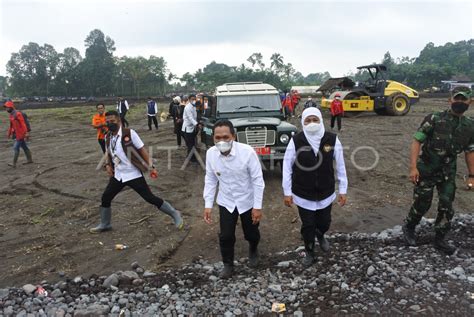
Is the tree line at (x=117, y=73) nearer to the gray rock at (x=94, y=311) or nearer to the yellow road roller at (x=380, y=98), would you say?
the yellow road roller at (x=380, y=98)

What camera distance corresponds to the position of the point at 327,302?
3408 millimetres

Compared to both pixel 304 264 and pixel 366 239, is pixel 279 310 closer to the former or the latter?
pixel 304 264

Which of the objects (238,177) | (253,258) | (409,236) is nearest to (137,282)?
(253,258)

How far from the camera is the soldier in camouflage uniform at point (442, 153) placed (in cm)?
397

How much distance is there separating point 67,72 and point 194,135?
228 feet

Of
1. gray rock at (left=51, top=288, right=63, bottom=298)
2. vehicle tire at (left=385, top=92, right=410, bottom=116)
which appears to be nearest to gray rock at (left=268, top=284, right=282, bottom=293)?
gray rock at (left=51, top=288, right=63, bottom=298)

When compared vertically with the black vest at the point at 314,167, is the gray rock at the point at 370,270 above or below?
below

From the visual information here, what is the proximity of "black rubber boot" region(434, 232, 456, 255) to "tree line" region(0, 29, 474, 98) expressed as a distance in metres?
64.9

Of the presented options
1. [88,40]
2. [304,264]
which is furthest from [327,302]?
[88,40]

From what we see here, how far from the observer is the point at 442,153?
13.1 ft

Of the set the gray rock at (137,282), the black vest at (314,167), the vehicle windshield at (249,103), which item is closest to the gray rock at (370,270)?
the black vest at (314,167)

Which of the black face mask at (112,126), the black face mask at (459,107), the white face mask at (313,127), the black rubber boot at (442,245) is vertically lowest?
the black rubber boot at (442,245)

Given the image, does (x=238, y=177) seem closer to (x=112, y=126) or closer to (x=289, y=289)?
(x=289, y=289)

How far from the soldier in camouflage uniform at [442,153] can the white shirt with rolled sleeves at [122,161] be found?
135 inches
